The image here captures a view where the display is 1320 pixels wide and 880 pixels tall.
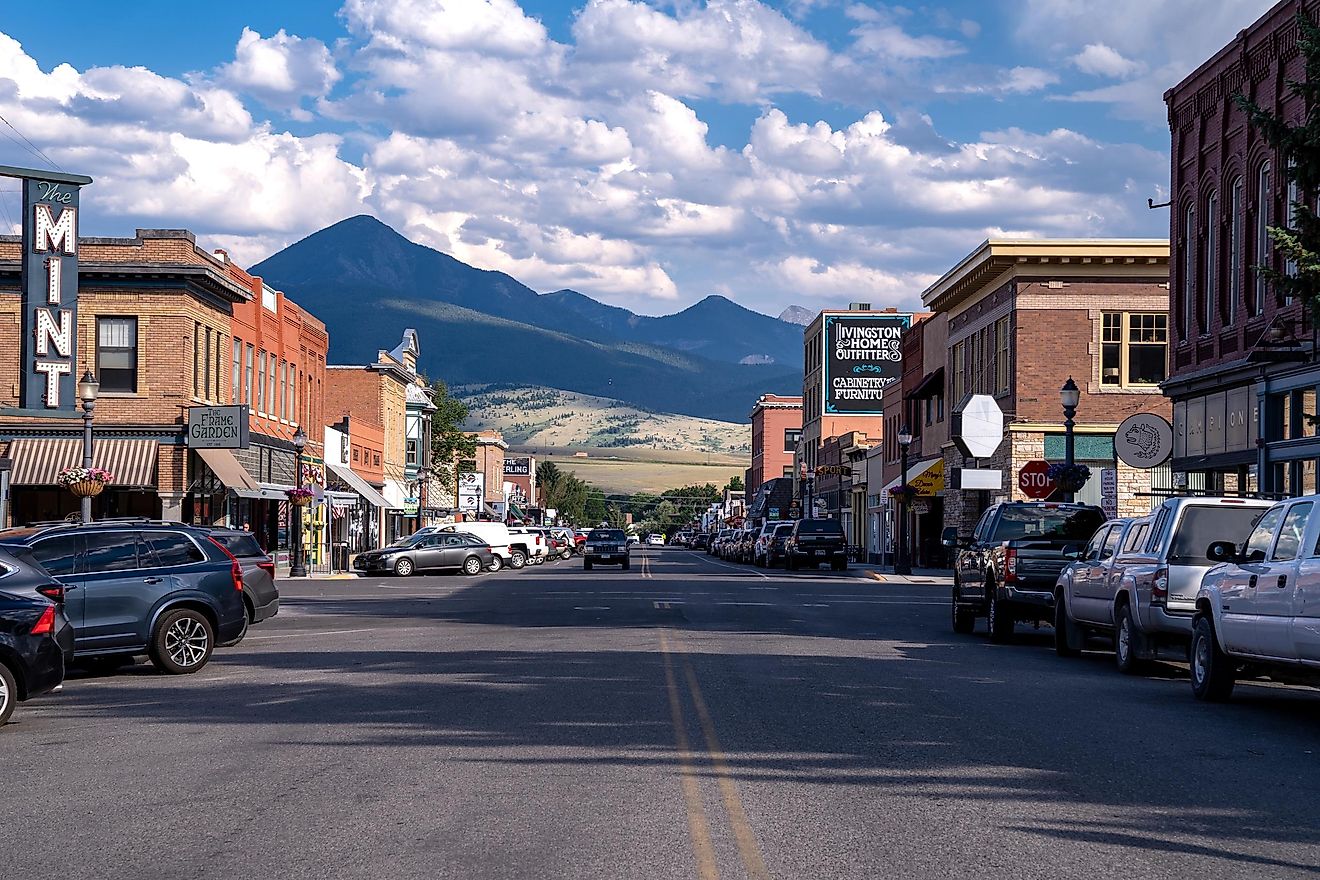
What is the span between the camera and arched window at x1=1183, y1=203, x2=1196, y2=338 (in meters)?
39.3

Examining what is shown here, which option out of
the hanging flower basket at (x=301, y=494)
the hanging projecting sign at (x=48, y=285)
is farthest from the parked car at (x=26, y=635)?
the hanging flower basket at (x=301, y=494)

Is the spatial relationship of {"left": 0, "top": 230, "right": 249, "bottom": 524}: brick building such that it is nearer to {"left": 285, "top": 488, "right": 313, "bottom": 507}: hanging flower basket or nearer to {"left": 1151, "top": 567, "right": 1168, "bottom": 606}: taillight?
{"left": 285, "top": 488, "right": 313, "bottom": 507}: hanging flower basket

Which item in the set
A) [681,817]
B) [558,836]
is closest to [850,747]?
[681,817]

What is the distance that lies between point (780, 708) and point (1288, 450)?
21.4 meters

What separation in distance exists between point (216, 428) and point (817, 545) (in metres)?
23.1

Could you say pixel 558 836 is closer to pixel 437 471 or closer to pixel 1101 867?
pixel 1101 867

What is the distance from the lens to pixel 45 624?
14.0 metres

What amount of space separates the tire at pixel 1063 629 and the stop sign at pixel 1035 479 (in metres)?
12.8

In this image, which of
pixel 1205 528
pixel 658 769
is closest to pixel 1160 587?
pixel 1205 528

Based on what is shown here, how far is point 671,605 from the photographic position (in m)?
32.9

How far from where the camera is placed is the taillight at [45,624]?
45.5 feet

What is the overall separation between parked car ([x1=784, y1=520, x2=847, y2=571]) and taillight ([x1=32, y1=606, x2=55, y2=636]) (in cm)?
4705

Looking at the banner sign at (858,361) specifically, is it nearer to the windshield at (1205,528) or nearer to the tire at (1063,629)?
the tire at (1063,629)

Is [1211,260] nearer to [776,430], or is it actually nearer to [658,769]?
[658,769]
